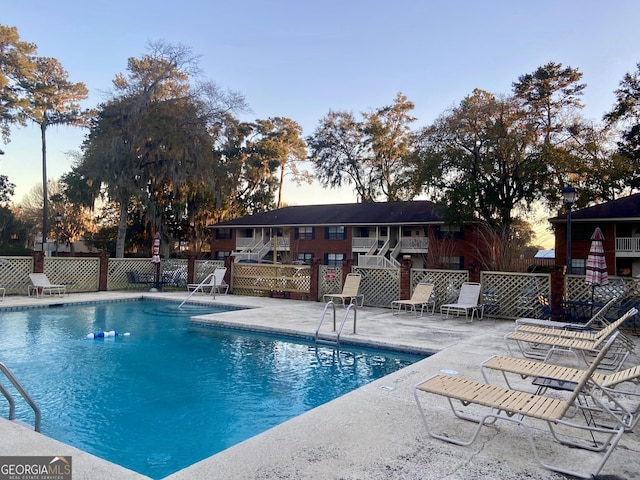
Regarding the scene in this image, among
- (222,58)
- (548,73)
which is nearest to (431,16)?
(222,58)

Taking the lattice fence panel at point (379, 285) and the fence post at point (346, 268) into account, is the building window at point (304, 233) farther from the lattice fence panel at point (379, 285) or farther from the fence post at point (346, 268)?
the lattice fence panel at point (379, 285)

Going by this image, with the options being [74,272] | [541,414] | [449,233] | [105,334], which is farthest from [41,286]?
[449,233]

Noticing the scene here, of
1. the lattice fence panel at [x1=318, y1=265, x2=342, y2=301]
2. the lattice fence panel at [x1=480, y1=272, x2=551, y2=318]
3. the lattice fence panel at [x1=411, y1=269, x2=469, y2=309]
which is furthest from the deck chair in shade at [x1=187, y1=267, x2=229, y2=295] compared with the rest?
the lattice fence panel at [x1=480, y1=272, x2=551, y2=318]

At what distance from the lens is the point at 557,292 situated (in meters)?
10.5

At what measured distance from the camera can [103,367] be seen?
6.95m

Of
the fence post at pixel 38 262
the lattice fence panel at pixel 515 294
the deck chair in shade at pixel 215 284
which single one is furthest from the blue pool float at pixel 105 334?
the lattice fence panel at pixel 515 294

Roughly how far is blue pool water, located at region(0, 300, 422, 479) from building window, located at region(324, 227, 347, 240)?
21.2 meters

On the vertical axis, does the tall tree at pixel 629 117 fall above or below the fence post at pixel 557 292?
above

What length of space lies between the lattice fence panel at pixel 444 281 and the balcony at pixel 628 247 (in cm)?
1673

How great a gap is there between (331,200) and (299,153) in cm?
543

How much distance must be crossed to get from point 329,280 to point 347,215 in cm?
1746

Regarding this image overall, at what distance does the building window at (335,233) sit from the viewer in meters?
31.3

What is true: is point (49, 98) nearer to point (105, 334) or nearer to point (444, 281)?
point (105, 334)

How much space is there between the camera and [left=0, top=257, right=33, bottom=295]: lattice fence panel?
15.0 meters
